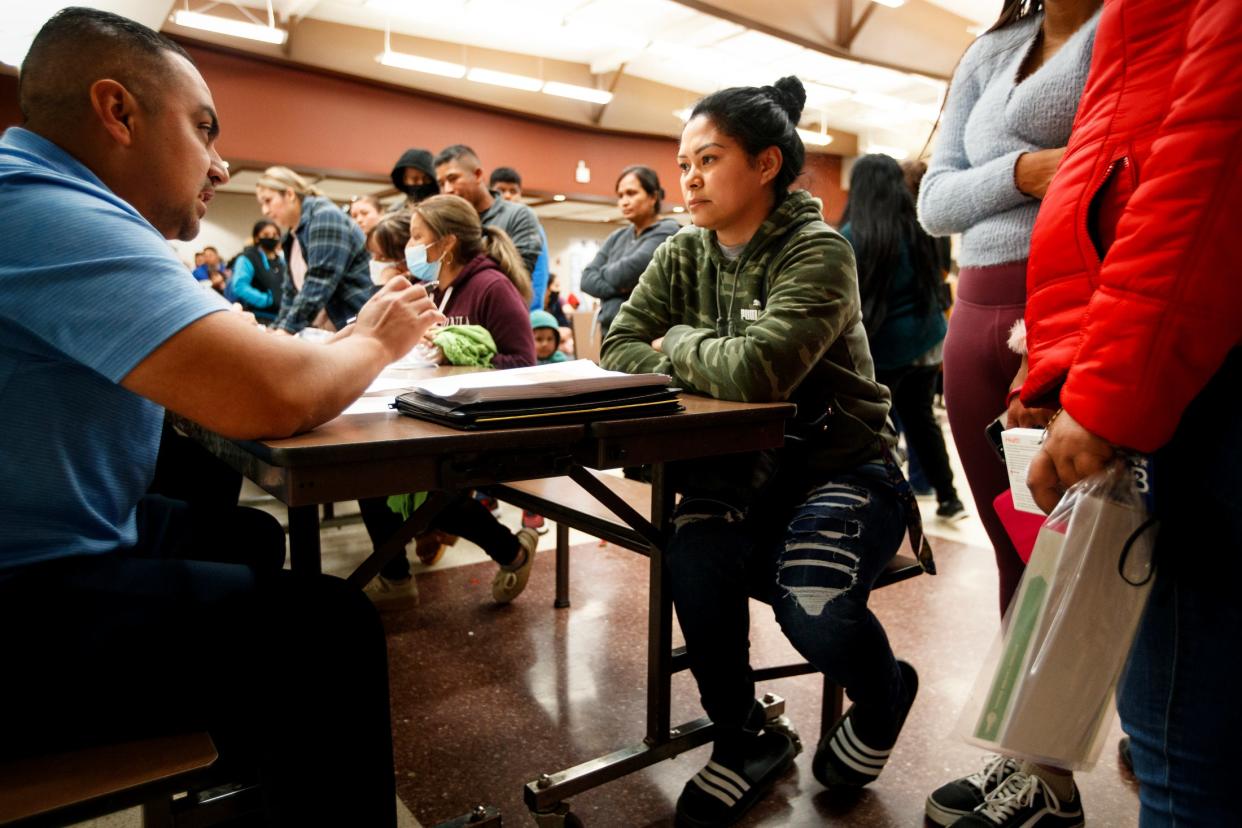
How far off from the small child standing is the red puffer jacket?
Result: 10.7ft

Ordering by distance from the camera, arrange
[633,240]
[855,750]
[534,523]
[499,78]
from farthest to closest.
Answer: [499,78] < [633,240] < [534,523] < [855,750]

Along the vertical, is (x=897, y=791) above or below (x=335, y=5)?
below

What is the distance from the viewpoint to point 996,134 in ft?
4.32

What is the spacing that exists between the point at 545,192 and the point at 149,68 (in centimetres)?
904

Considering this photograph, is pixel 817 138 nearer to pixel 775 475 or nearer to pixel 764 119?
pixel 764 119

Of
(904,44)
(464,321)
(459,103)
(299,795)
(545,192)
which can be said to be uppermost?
(904,44)

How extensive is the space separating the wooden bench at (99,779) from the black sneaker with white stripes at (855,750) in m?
1.03

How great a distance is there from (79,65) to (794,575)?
1.17 m

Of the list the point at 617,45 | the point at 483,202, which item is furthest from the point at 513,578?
the point at 617,45

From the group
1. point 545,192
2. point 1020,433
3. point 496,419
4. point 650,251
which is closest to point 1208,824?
point 1020,433

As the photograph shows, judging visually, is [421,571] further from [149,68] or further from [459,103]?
[459,103]

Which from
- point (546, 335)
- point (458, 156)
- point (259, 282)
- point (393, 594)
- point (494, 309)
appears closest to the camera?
point (393, 594)

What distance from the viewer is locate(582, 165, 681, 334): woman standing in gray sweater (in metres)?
3.54

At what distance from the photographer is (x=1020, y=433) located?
895 millimetres
